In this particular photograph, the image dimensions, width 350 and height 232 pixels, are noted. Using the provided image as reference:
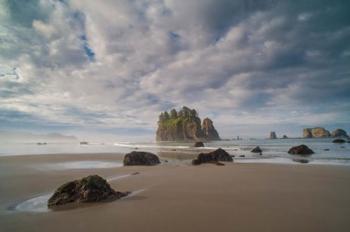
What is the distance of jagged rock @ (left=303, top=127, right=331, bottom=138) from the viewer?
12162 cm

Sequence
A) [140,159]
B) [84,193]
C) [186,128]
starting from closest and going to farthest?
[84,193]
[140,159]
[186,128]

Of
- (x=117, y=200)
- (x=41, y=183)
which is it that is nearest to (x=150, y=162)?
(x=41, y=183)

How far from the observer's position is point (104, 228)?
164 inches

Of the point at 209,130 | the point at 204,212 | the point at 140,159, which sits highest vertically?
the point at 209,130

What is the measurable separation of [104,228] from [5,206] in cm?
402

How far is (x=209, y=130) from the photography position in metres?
146

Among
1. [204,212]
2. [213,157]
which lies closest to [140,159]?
[213,157]

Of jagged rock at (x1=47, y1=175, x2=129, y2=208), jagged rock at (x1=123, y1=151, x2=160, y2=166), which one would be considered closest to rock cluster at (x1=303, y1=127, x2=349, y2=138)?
jagged rock at (x1=123, y1=151, x2=160, y2=166)

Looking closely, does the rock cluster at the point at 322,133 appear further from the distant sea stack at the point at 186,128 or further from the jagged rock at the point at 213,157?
the jagged rock at the point at 213,157

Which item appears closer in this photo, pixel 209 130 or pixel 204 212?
pixel 204 212

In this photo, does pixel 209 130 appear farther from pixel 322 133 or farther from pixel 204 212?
pixel 204 212

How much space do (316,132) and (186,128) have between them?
7958 cm

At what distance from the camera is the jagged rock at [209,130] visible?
473 ft

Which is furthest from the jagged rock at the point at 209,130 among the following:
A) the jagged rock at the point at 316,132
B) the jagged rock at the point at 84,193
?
the jagged rock at the point at 84,193
